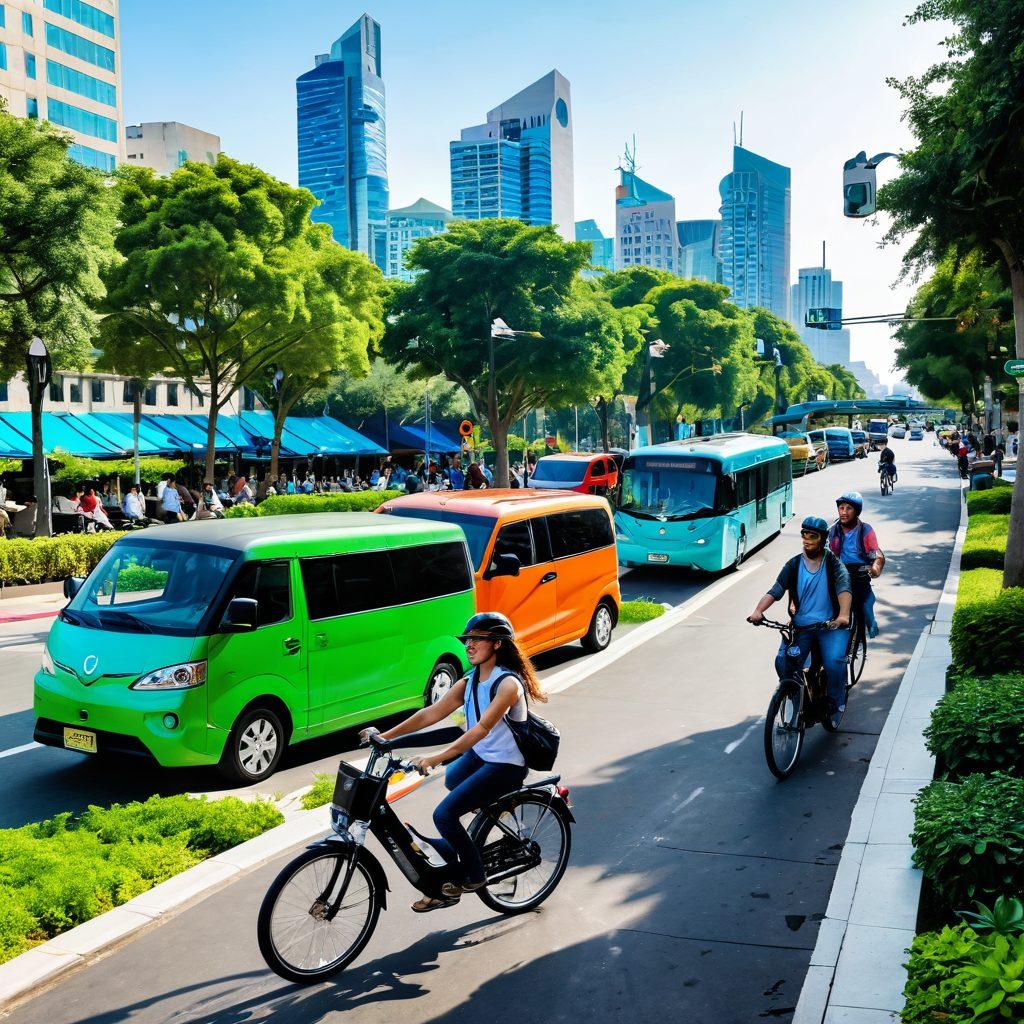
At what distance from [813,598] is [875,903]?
335 cm

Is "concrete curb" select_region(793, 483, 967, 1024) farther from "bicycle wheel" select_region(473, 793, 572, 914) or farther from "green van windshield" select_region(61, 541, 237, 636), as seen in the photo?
"green van windshield" select_region(61, 541, 237, 636)

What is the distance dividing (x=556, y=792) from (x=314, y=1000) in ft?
5.40

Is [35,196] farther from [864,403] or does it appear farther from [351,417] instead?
[864,403]

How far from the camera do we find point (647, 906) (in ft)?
19.8

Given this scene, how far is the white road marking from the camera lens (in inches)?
364

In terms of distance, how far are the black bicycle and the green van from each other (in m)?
3.02

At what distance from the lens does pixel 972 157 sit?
13.7 meters

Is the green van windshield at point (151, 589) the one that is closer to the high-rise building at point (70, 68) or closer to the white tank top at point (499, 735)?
the white tank top at point (499, 735)

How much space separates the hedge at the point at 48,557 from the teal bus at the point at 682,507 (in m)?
9.27

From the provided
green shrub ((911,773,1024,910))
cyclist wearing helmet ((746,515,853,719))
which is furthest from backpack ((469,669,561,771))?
cyclist wearing helmet ((746,515,853,719))

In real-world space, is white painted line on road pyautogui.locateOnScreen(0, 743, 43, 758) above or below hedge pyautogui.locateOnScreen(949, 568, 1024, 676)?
below

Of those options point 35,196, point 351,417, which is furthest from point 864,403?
point 35,196

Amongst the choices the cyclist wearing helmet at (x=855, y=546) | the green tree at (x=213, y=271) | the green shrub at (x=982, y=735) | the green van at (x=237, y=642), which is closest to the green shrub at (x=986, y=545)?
the cyclist wearing helmet at (x=855, y=546)

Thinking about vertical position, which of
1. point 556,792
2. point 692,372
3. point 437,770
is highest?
point 692,372
